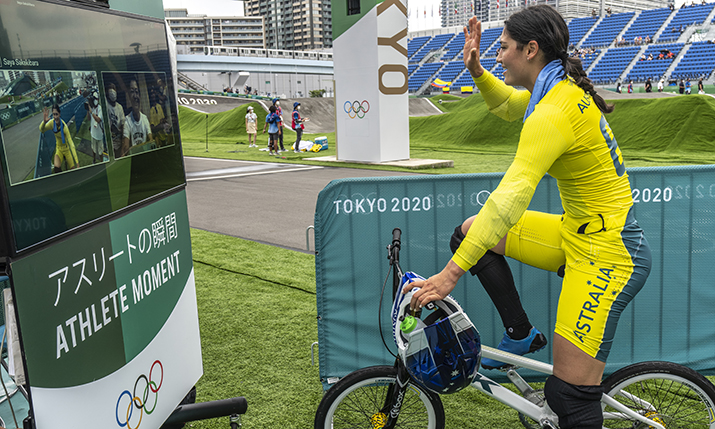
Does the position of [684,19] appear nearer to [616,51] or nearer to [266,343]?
[616,51]

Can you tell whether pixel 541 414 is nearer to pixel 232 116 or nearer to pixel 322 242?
pixel 322 242

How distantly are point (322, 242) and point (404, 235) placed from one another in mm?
493

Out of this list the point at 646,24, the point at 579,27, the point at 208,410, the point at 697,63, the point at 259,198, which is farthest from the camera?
the point at 579,27

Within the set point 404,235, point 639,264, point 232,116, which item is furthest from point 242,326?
point 232,116

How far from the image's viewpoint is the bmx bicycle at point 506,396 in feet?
8.75

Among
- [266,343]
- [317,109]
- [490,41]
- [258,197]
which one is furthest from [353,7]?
[490,41]

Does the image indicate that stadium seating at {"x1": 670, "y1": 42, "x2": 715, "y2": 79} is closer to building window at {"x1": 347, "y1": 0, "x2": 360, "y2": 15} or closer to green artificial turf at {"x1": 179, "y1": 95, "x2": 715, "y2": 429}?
building window at {"x1": 347, "y1": 0, "x2": 360, "y2": 15}

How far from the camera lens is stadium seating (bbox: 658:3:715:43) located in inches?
2290

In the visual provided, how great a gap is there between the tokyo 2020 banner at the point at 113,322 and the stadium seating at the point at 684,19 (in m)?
65.0

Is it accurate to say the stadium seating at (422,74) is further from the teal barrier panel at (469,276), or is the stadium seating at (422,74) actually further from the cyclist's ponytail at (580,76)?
the cyclist's ponytail at (580,76)

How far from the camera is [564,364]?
7.56ft

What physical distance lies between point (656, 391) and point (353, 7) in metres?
16.1

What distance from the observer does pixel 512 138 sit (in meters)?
22.7

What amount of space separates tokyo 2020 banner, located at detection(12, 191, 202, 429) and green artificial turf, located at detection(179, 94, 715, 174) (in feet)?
42.7
